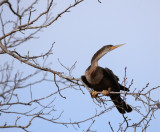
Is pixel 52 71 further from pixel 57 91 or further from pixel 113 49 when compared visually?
pixel 113 49

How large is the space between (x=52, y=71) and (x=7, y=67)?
2246 mm

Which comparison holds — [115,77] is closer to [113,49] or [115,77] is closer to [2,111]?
[113,49]

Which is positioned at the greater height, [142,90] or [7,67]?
[7,67]

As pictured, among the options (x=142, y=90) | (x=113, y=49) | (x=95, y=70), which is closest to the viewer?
(x=142, y=90)

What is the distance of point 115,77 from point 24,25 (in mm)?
1958

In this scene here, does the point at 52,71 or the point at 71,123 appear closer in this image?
the point at 52,71

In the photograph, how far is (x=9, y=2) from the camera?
4.19 metres

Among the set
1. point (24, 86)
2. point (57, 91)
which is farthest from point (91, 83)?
point (24, 86)

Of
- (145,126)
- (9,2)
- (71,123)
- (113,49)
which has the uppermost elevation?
(9,2)

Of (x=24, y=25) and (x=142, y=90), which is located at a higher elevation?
(x=24, y=25)

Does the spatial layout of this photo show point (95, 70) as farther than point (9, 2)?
Yes

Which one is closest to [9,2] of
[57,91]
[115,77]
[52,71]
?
[52,71]

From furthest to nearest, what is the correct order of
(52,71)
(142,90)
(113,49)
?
(113,49) → (52,71) → (142,90)

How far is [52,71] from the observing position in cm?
395
